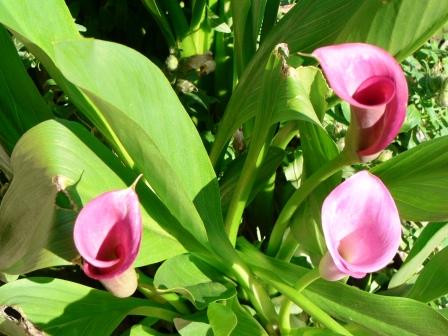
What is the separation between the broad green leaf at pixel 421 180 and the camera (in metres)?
0.70

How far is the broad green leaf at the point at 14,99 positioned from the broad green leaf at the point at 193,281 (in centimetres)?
26

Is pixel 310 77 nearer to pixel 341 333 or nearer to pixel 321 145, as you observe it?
pixel 321 145

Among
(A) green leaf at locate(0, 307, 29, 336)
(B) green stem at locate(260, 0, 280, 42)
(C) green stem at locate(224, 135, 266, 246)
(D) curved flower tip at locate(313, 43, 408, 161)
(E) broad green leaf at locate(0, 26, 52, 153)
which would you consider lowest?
(A) green leaf at locate(0, 307, 29, 336)

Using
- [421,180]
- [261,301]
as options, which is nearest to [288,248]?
[261,301]

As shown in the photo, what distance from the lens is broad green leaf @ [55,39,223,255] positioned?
0.58 meters

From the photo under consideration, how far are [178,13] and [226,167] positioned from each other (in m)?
0.30

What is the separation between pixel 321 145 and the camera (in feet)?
2.47

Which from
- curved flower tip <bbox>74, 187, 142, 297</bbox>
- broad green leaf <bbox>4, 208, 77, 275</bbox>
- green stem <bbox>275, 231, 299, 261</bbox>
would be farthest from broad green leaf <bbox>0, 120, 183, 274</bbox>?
green stem <bbox>275, 231, 299, 261</bbox>

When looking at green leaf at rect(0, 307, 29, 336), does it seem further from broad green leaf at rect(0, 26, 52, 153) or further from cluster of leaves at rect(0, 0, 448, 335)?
broad green leaf at rect(0, 26, 52, 153)

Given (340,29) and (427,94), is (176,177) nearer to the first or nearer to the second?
(340,29)

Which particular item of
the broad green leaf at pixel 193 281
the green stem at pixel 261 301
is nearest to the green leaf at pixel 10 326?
the broad green leaf at pixel 193 281

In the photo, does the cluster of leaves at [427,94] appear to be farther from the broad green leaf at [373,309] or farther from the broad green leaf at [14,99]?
the broad green leaf at [14,99]

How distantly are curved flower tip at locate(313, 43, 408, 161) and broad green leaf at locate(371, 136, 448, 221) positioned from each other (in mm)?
200

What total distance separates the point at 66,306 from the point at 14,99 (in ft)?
0.88
